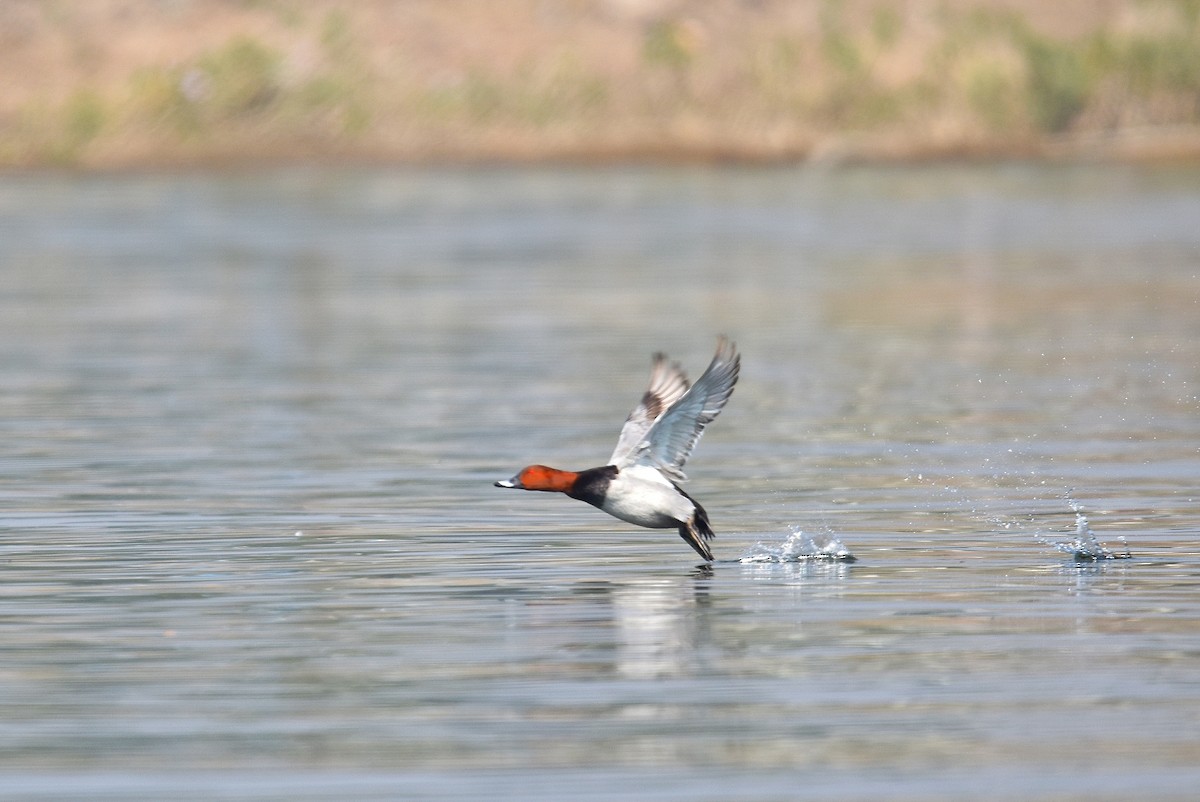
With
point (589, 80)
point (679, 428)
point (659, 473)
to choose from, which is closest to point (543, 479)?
point (659, 473)

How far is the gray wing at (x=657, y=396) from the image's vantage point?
1290 centimetres

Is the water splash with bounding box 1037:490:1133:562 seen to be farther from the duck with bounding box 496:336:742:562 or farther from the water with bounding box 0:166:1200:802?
the duck with bounding box 496:336:742:562

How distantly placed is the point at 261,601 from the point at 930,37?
180 feet

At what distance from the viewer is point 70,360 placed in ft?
83.5

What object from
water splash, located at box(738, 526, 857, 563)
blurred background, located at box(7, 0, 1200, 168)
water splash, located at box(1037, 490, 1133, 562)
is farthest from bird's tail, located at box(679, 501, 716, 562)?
blurred background, located at box(7, 0, 1200, 168)

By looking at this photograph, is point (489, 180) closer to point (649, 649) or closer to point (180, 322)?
point (180, 322)

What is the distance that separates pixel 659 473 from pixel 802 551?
102cm

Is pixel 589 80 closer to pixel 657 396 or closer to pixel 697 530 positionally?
pixel 657 396

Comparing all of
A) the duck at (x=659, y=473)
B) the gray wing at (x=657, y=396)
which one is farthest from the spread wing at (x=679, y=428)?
the gray wing at (x=657, y=396)

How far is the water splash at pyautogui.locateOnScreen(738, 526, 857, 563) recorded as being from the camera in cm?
1319

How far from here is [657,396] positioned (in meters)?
13.1

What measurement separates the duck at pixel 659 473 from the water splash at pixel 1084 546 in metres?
1.76

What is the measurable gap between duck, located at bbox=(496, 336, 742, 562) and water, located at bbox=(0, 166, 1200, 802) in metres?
0.35

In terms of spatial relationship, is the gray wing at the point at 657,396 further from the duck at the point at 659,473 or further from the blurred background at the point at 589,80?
the blurred background at the point at 589,80
